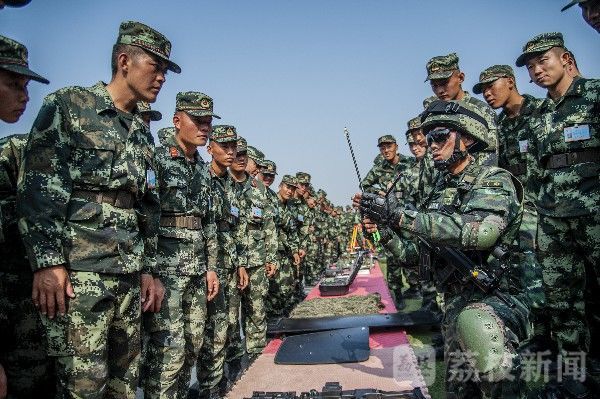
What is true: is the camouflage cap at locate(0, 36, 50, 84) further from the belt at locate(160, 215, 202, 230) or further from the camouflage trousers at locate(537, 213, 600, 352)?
the camouflage trousers at locate(537, 213, 600, 352)

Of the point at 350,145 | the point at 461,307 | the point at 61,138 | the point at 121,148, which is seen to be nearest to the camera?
the point at 61,138

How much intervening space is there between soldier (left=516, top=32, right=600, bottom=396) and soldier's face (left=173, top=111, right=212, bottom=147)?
3.16 metres

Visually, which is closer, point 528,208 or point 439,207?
point 439,207

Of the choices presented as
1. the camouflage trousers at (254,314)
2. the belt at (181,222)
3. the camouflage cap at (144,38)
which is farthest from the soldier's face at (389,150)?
the camouflage cap at (144,38)

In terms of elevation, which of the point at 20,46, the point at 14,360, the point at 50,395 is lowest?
the point at 50,395

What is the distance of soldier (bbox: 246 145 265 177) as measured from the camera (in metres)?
8.21

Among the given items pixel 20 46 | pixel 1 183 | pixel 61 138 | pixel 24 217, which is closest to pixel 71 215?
pixel 24 217

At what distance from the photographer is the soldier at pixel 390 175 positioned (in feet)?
27.8

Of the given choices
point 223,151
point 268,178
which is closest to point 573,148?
point 223,151

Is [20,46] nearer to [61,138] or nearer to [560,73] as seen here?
[61,138]

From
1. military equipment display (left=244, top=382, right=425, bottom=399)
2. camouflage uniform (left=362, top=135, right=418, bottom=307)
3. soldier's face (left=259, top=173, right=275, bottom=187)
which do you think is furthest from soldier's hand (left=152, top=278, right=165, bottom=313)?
soldier's face (left=259, top=173, right=275, bottom=187)

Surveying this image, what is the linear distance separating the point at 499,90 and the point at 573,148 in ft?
5.33

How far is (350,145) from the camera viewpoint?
4.43m

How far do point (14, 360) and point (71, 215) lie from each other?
4.02 ft
